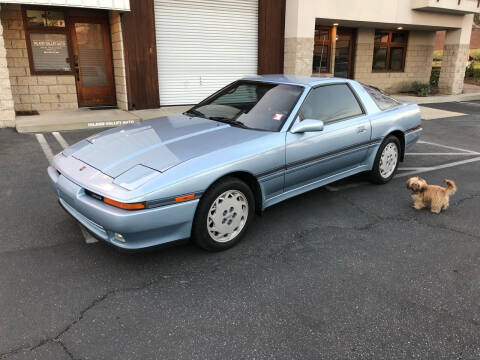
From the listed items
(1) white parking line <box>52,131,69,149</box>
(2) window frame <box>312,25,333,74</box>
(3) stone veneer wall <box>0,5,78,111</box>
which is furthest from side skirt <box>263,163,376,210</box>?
(2) window frame <box>312,25,333,74</box>

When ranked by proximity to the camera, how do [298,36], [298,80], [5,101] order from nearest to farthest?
[298,80] → [5,101] → [298,36]

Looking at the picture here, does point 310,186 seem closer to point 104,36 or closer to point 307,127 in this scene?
point 307,127

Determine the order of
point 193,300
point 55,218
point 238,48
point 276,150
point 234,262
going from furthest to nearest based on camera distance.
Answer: point 238,48 < point 55,218 < point 276,150 < point 234,262 < point 193,300

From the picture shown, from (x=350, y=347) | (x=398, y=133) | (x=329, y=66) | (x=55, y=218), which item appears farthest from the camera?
(x=329, y=66)

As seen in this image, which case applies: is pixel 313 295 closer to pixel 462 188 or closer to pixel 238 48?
pixel 462 188

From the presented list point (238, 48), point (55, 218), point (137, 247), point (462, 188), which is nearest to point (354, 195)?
point (462, 188)

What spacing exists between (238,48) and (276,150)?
932cm

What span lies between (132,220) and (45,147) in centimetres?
510

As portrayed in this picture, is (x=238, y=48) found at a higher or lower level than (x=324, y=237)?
higher

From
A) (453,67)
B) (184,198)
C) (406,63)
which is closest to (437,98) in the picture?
(453,67)

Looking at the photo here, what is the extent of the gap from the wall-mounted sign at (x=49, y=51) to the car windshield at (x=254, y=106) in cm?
720

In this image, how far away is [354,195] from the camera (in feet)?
16.8

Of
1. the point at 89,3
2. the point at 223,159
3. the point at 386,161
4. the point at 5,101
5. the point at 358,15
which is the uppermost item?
the point at 358,15

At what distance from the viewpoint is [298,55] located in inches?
477
